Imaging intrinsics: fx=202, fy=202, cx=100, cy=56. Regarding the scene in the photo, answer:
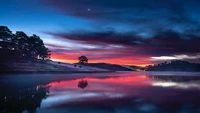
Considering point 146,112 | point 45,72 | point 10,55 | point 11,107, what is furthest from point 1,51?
point 146,112

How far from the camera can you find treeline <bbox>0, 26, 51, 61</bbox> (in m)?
103

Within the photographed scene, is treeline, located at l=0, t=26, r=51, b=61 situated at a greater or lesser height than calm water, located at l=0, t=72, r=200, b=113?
greater

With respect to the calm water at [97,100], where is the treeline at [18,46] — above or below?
above

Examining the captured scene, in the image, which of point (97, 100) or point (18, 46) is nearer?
point (97, 100)

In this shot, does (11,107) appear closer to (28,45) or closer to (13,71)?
(13,71)

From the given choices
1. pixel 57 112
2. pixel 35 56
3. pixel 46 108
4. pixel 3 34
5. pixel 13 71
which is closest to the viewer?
pixel 57 112

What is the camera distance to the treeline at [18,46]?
10294 centimetres

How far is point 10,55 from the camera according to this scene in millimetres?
105188

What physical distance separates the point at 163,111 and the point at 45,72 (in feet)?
300

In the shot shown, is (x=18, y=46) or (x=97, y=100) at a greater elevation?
(x=18, y=46)

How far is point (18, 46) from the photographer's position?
359 ft

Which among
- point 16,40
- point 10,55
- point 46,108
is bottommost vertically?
point 46,108

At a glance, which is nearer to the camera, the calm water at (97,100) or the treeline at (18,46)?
the calm water at (97,100)

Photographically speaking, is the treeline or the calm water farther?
the treeline
